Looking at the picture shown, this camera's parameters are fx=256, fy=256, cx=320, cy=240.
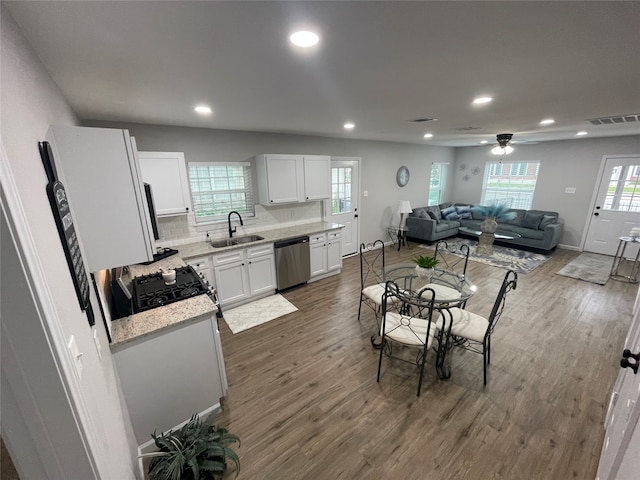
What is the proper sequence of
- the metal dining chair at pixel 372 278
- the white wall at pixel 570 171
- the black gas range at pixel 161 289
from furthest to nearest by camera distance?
the white wall at pixel 570 171
the metal dining chair at pixel 372 278
the black gas range at pixel 161 289

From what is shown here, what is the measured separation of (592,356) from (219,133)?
5153 mm

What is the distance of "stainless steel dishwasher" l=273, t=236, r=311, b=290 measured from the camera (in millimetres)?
3936

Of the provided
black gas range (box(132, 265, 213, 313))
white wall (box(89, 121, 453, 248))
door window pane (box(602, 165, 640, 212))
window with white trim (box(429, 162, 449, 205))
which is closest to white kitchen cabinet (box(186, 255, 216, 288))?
black gas range (box(132, 265, 213, 313))

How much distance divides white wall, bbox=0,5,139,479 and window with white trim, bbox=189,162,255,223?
8.39 ft

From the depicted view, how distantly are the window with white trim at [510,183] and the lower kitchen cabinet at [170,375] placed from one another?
7.97 m

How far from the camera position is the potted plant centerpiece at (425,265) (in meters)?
2.76

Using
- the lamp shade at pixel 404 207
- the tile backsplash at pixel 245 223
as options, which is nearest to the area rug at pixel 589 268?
the lamp shade at pixel 404 207

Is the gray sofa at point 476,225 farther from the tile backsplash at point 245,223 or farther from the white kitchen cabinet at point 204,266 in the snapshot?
the white kitchen cabinet at point 204,266

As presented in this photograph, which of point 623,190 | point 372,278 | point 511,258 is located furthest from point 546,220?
point 372,278

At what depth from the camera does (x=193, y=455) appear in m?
1.50

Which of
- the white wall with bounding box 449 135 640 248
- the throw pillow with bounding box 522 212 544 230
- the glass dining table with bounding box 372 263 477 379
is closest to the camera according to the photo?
the glass dining table with bounding box 372 263 477 379

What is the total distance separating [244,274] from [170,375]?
1.87 metres

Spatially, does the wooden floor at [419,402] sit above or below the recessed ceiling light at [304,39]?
below

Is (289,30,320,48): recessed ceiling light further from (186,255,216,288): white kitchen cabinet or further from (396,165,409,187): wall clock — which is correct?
(396,165,409,187): wall clock
